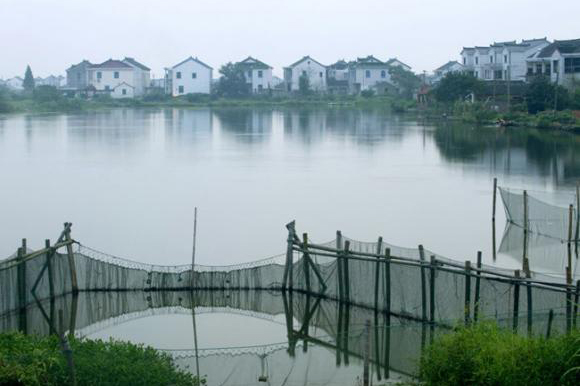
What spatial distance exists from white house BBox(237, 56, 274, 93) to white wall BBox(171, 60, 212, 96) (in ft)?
14.1

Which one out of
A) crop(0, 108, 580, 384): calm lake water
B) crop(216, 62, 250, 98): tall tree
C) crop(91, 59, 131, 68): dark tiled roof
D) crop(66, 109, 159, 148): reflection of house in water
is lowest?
crop(0, 108, 580, 384): calm lake water

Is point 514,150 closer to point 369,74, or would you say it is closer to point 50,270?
point 50,270

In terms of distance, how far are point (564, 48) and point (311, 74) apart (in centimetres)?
4674

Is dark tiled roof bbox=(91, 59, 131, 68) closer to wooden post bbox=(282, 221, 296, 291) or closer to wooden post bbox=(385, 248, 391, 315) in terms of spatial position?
wooden post bbox=(282, 221, 296, 291)

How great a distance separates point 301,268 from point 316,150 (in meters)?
31.5

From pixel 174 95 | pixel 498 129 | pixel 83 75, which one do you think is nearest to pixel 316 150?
pixel 498 129

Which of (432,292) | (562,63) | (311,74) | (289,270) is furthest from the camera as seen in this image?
(311,74)

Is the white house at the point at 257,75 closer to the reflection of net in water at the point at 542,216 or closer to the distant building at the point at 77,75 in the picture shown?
the distant building at the point at 77,75

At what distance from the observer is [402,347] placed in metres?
12.1

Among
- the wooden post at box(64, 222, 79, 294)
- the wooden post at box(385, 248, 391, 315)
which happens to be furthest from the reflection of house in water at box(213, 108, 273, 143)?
the wooden post at box(385, 248, 391, 315)

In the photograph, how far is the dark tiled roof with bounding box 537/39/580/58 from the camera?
2931 inches

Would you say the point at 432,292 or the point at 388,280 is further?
the point at 388,280

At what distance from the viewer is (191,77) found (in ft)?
379

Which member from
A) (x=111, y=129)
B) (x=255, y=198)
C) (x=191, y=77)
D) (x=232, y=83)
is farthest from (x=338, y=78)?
(x=255, y=198)
